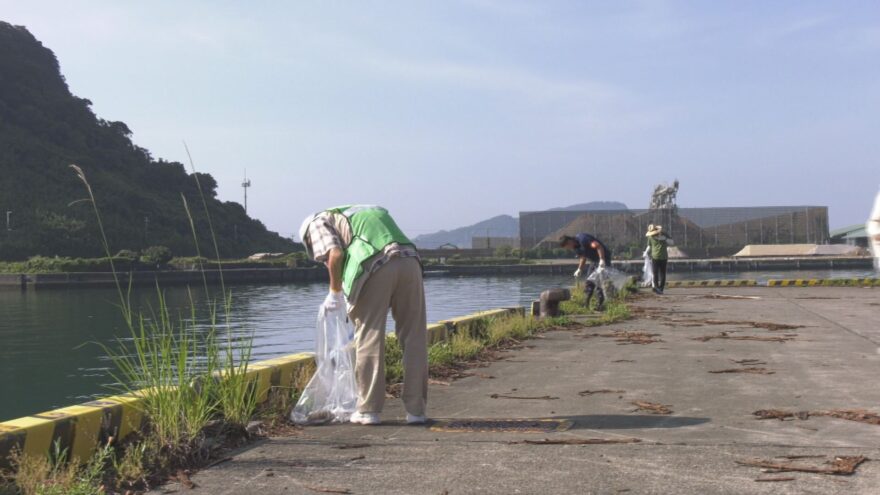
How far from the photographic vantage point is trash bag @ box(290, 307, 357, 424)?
6.45 metres

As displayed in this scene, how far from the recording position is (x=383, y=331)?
628 cm

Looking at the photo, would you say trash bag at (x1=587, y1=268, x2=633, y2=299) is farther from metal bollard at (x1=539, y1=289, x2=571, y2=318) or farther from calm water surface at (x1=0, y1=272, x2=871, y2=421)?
calm water surface at (x1=0, y1=272, x2=871, y2=421)

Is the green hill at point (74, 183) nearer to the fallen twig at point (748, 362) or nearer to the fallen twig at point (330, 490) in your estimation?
the fallen twig at point (748, 362)

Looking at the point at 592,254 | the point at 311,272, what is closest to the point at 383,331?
the point at 592,254

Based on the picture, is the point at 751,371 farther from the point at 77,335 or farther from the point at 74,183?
the point at 74,183

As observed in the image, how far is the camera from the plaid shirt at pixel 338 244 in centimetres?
620

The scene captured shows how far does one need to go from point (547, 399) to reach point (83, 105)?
532 feet

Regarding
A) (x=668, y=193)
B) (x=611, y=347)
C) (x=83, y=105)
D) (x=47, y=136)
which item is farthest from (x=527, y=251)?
(x=611, y=347)

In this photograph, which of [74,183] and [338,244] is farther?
[74,183]

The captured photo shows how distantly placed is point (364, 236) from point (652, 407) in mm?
2391

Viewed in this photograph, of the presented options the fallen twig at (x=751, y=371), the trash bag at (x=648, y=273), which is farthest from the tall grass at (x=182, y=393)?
the trash bag at (x=648, y=273)

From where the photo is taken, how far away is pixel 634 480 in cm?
455

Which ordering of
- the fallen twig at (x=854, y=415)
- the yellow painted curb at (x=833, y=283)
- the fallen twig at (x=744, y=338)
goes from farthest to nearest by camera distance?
the yellow painted curb at (x=833, y=283) < the fallen twig at (x=744, y=338) < the fallen twig at (x=854, y=415)

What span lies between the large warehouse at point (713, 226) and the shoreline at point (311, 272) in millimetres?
25050
